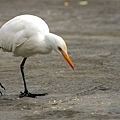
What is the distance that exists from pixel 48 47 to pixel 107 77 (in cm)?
175

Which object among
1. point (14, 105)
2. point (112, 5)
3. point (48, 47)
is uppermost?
point (48, 47)

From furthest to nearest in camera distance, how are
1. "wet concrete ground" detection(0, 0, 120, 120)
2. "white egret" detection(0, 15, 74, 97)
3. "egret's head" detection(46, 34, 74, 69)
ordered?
"white egret" detection(0, 15, 74, 97) → "egret's head" detection(46, 34, 74, 69) → "wet concrete ground" detection(0, 0, 120, 120)

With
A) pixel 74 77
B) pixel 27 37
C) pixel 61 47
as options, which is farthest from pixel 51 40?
pixel 74 77

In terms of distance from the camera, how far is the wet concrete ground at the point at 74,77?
786 cm

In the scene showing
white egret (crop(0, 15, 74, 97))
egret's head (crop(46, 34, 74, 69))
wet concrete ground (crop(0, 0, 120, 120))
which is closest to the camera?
wet concrete ground (crop(0, 0, 120, 120))

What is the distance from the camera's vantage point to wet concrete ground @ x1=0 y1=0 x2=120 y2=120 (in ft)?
25.8

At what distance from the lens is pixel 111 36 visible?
15.1 m

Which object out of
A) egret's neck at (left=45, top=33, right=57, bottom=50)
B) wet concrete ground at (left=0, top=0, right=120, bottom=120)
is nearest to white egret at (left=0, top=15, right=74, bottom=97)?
egret's neck at (left=45, top=33, right=57, bottom=50)


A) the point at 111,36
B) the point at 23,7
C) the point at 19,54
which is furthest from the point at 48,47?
the point at 23,7

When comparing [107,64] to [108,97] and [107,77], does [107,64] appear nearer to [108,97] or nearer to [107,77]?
[107,77]

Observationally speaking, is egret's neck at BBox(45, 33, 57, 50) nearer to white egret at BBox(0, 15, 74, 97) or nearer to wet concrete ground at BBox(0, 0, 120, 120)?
white egret at BBox(0, 15, 74, 97)

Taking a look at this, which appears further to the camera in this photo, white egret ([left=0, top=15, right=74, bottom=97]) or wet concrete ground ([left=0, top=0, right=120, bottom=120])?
white egret ([left=0, top=15, right=74, bottom=97])

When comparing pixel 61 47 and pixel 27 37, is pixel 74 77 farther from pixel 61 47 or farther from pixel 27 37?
pixel 61 47

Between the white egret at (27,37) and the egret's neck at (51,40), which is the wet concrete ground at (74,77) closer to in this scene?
the white egret at (27,37)
